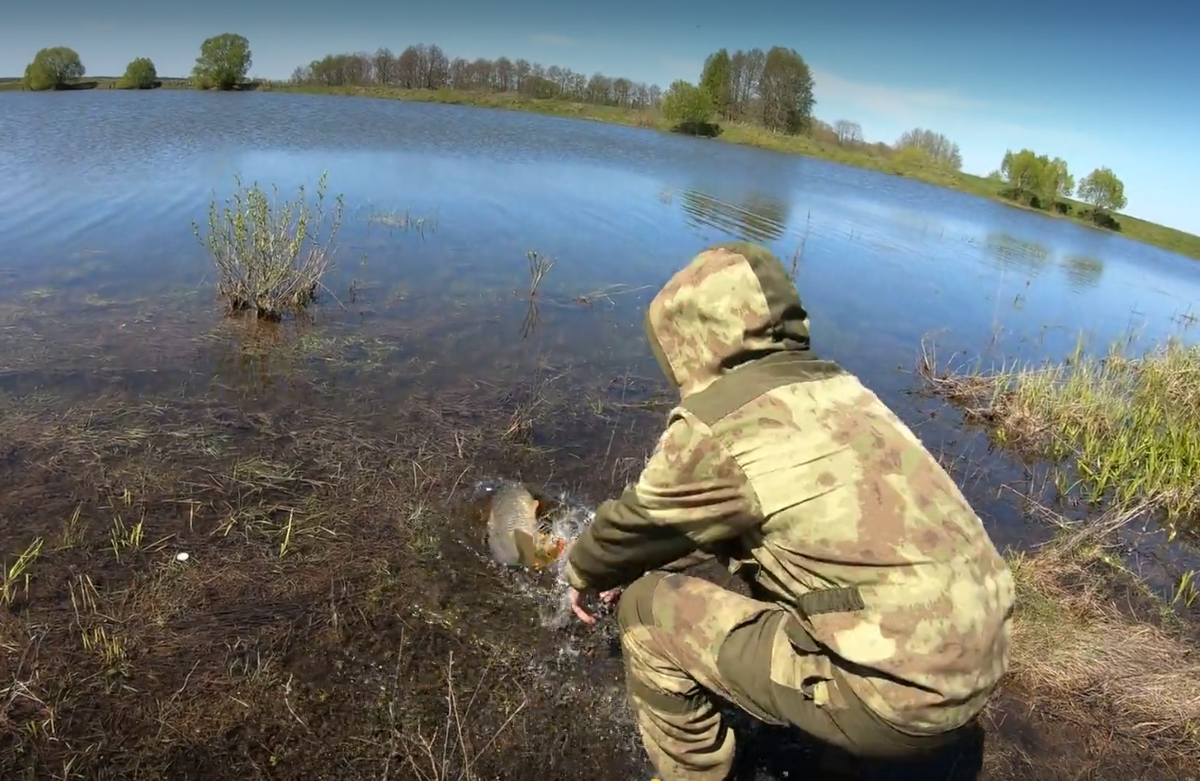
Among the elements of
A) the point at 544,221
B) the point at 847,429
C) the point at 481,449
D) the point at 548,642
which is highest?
the point at 544,221

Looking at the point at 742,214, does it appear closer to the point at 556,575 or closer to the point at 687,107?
the point at 556,575

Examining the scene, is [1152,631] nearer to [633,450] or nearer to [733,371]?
[633,450]

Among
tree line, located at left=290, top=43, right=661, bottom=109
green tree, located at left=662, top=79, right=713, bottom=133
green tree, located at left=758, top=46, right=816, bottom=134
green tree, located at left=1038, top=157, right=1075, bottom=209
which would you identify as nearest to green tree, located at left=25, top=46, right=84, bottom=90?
tree line, located at left=290, top=43, right=661, bottom=109

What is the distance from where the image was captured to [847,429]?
234 centimetres

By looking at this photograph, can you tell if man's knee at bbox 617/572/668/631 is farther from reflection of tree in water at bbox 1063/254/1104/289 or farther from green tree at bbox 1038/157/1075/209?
green tree at bbox 1038/157/1075/209

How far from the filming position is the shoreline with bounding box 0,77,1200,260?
42.7 m

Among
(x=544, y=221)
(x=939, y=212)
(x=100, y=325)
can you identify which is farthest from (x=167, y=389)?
(x=939, y=212)

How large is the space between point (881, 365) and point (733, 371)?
29.5 feet

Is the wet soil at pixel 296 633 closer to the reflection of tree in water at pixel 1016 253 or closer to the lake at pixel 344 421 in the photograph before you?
the lake at pixel 344 421

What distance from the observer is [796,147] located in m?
53.5

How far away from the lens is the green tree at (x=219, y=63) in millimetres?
56062

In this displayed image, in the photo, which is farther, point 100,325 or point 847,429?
point 100,325

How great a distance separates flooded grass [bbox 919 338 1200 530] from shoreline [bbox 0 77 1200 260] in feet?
118

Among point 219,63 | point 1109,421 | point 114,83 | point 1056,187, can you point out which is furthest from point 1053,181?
point 114,83
